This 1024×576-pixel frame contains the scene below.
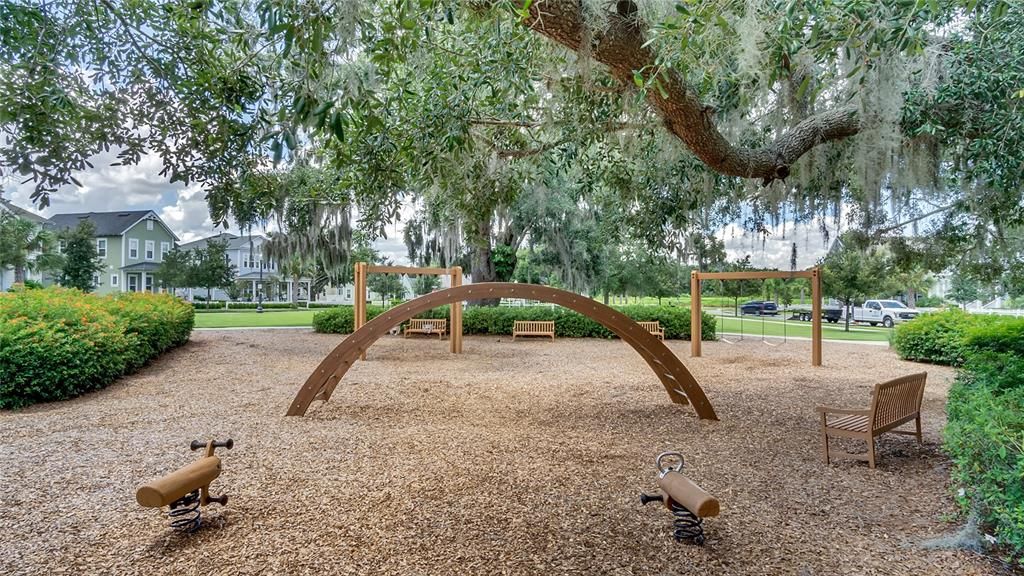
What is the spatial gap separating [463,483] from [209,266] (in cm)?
1741

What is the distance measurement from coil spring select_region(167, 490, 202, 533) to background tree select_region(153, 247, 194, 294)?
1702 centimetres

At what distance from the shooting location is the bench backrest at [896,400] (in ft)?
11.6

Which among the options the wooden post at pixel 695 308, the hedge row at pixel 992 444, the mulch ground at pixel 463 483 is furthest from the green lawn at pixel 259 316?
the hedge row at pixel 992 444

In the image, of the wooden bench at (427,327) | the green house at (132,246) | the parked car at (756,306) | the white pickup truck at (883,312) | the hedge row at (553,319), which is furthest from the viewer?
the parked car at (756,306)

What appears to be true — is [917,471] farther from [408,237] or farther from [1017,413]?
[408,237]

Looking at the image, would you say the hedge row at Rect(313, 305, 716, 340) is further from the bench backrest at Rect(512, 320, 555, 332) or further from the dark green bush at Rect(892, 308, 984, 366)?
the dark green bush at Rect(892, 308, 984, 366)

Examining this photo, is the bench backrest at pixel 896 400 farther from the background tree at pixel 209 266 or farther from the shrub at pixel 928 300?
the shrub at pixel 928 300

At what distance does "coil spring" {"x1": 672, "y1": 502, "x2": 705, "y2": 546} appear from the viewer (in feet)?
7.64

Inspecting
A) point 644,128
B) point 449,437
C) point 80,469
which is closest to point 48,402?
point 80,469

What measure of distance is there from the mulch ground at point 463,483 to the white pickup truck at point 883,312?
653 inches

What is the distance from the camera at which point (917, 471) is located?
11.4 feet

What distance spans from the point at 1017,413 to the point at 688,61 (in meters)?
2.77

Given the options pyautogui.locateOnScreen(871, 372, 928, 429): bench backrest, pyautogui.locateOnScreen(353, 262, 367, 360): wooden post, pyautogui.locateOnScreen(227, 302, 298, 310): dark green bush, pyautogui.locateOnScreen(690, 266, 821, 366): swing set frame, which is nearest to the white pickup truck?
pyautogui.locateOnScreen(690, 266, 821, 366): swing set frame

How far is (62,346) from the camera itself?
5.42 meters
